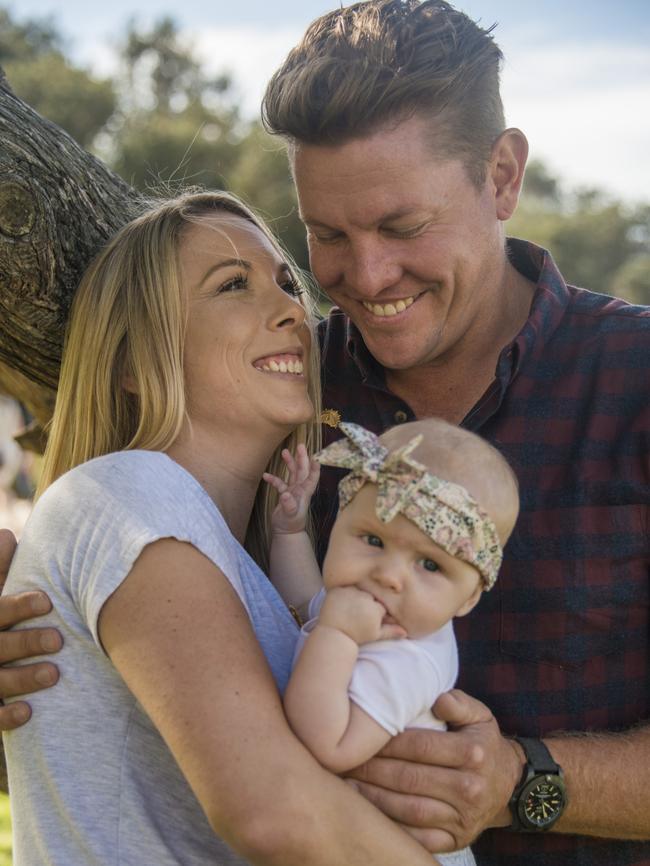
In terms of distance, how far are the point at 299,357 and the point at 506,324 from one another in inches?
29.0

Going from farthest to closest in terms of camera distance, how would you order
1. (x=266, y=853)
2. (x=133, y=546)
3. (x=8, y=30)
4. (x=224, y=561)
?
(x=8, y=30) < (x=224, y=561) < (x=133, y=546) < (x=266, y=853)

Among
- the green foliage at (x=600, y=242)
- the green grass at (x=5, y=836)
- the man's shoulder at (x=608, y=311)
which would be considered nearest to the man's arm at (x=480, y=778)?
the man's shoulder at (x=608, y=311)

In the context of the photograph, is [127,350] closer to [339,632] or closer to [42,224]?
[42,224]

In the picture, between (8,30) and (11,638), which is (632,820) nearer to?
(11,638)

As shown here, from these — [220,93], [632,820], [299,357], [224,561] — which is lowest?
[632,820]

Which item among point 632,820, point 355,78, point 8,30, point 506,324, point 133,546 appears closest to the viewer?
point 133,546

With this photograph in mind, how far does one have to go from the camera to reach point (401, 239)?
2.95m

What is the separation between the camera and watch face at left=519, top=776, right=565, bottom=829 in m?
2.44

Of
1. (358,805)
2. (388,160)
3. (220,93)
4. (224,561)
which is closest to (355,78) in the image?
(388,160)

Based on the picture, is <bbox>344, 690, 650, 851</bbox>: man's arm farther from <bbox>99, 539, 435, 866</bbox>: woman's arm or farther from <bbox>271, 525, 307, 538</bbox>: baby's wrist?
<bbox>271, 525, 307, 538</bbox>: baby's wrist

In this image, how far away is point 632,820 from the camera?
2572 mm

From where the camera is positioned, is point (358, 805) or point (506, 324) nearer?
point (358, 805)

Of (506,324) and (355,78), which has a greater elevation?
(355,78)

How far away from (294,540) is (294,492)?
142 mm
